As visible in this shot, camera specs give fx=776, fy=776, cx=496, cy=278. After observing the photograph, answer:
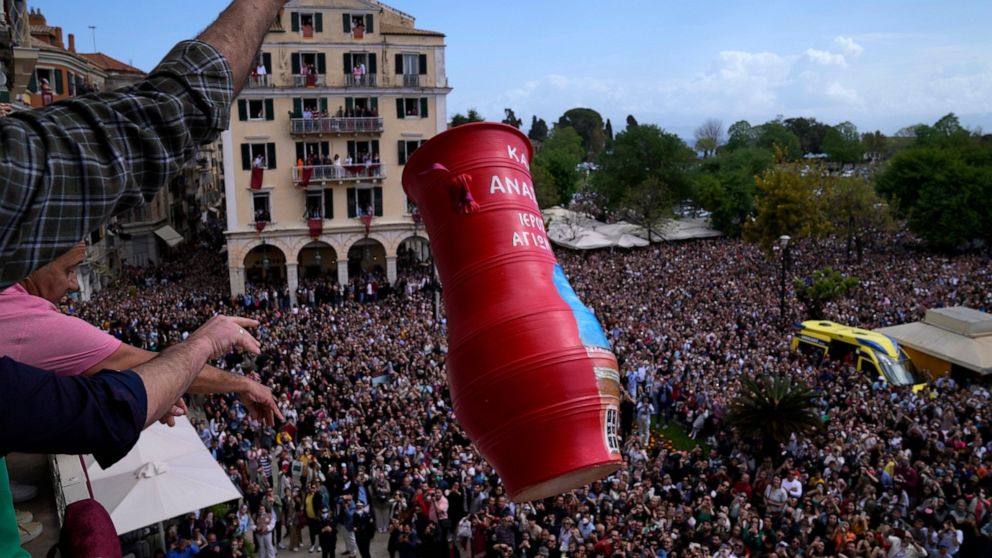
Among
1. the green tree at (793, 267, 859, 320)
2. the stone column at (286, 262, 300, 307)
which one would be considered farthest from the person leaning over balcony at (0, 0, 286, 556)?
the stone column at (286, 262, 300, 307)

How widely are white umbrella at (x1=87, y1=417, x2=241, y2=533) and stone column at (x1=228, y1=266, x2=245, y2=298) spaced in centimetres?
2203

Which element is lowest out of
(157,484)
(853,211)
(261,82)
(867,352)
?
(867,352)

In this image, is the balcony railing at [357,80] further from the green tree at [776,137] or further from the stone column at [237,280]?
the green tree at [776,137]

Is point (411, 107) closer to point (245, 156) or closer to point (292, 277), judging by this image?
point (245, 156)

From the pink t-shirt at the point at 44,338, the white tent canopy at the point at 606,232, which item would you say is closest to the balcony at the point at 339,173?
the white tent canopy at the point at 606,232

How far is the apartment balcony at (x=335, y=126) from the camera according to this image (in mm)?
32969

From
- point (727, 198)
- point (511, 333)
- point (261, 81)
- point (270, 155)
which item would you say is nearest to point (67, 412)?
point (511, 333)

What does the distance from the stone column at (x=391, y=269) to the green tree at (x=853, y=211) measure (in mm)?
22013

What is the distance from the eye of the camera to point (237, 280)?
33.2 m

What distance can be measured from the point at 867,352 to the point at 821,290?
6961mm

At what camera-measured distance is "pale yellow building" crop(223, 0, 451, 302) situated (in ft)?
108

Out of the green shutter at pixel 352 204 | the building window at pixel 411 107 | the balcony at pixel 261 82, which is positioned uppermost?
the balcony at pixel 261 82

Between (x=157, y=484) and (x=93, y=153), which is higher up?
(x=93, y=153)

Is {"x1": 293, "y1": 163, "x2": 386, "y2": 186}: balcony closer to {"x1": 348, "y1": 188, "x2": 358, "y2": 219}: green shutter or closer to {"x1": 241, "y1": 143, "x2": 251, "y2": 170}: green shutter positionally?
{"x1": 348, "y1": 188, "x2": 358, "y2": 219}: green shutter
